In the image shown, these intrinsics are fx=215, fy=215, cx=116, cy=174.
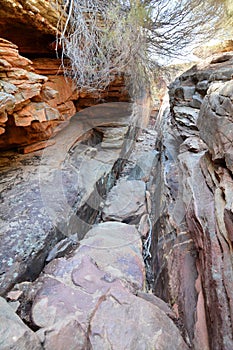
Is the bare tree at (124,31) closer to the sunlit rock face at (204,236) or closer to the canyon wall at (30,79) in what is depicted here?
the canyon wall at (30,79)

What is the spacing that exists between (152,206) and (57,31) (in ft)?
9.38

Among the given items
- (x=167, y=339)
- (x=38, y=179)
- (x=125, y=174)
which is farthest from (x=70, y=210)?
(x=125, y=174)

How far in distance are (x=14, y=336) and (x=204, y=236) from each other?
4.57 feet

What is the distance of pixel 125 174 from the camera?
16.3 ft

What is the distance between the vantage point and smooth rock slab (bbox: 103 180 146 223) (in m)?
3.43

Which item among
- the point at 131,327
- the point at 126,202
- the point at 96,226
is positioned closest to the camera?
the point at 131,327

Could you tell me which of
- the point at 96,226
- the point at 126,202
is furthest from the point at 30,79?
the point at 126,202

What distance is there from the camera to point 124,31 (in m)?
2.84

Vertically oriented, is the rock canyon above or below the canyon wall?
below

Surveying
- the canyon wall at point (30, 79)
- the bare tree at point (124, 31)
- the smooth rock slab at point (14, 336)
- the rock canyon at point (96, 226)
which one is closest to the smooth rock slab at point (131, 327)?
the rock canyon at point (96, 226)

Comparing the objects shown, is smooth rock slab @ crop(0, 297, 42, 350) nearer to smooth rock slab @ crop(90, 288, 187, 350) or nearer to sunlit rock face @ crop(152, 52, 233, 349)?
smooth rock slab @ crop(90, 288, 187, 350)

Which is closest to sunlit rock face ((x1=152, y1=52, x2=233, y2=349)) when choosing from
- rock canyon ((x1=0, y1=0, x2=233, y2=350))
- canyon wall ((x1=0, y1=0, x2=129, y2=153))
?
rock canyon ((x1=0, y1=0, x2=233, y2=350))

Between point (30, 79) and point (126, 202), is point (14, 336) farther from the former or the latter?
point (126, 202)

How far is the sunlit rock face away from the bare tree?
3.99ft
